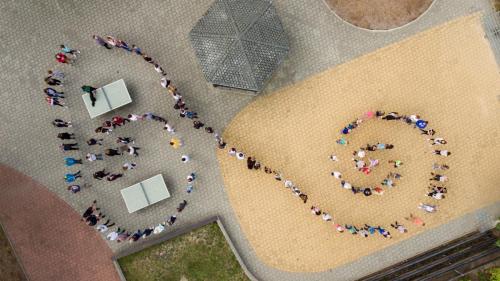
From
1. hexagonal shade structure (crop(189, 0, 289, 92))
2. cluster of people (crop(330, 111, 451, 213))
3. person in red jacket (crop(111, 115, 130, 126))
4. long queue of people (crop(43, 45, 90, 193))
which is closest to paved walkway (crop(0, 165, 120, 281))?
long queue of people (crop(43, 45, 90, 193))

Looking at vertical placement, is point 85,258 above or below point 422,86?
below

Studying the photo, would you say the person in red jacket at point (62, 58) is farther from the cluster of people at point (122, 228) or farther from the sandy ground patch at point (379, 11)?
the sandy ground patch at point (379, 11)

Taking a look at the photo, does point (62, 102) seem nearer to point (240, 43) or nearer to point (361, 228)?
point (240, 43)

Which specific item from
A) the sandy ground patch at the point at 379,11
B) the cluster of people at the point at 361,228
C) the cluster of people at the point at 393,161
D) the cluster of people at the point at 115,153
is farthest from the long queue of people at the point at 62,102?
the sandy ground patch at the point at 379,11

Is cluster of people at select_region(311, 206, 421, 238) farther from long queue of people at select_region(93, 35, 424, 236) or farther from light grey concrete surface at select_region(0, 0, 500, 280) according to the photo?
light grey concrete surface at select_region(0, 0, 500, 280)

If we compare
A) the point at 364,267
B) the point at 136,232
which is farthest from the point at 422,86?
the point at 136,232

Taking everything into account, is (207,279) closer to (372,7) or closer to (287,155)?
(287,155)

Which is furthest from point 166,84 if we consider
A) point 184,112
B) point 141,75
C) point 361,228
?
point 361,228
